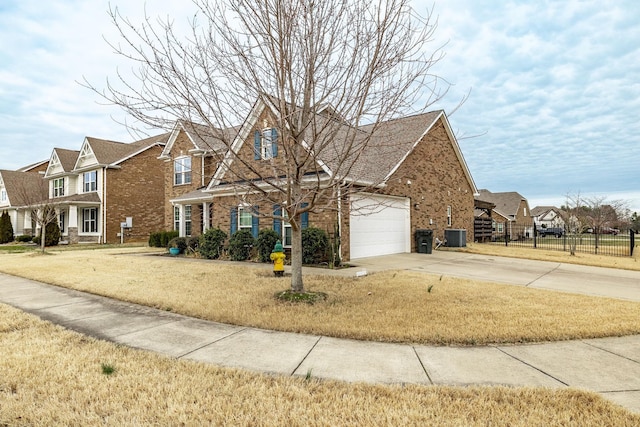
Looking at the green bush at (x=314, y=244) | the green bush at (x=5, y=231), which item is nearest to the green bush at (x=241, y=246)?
the green bush at (x=314, y=244)

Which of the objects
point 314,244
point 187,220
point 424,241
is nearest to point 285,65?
point 314,244

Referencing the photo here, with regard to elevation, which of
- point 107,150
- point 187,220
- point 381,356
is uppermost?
point 107,150

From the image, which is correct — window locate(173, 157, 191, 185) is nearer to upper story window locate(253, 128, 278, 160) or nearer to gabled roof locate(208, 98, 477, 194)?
gabled roof locate(208, 98, 477, 194)

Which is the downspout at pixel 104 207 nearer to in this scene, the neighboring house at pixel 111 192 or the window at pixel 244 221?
the neighboring house at pixel 111 192

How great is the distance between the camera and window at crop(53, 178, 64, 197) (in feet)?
104

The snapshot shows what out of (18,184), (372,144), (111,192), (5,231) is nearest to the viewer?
(372,144)

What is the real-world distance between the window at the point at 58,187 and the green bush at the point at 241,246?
2570 centimetres

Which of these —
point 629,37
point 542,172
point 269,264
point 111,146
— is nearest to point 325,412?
point 269,264

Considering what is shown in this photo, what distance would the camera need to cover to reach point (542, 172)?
131 feet

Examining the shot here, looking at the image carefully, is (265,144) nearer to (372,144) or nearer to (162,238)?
(372,144)

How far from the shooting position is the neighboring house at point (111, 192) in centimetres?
2711

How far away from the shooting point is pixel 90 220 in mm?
28484

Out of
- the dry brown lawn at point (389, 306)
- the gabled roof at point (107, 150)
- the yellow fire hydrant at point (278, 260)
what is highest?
the gabled roof at point (107, 150)

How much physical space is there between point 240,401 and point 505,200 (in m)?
59.1
